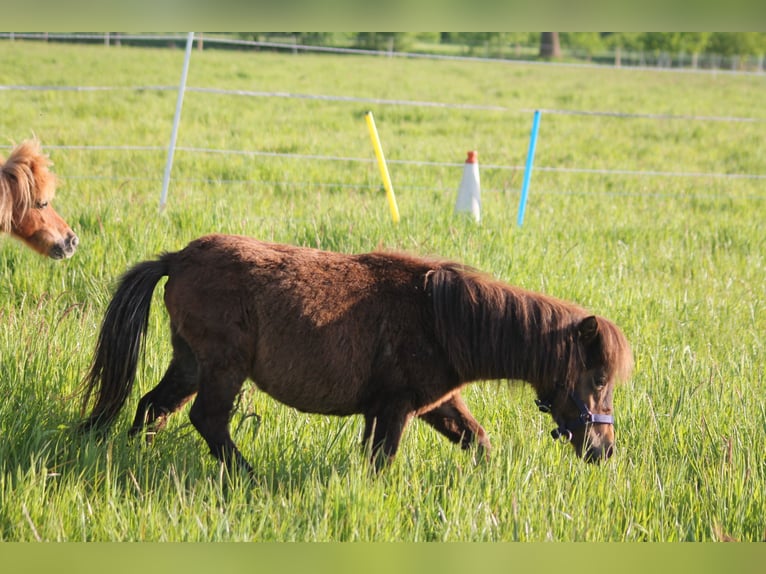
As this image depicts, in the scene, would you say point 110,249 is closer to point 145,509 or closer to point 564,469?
point 145,509

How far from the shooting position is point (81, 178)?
10227 millimetres

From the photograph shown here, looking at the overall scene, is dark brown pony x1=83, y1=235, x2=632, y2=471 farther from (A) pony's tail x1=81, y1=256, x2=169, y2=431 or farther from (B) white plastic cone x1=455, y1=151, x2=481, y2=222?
(B) white plastic cone x1=455, y1=151, x2=481, y2=222

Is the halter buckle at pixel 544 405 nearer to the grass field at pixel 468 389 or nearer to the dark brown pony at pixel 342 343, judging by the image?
the dark brown pony at pixel 342 343

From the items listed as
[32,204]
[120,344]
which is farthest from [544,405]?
[32,204]

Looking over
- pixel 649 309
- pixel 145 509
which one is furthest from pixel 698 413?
pixel 145 509

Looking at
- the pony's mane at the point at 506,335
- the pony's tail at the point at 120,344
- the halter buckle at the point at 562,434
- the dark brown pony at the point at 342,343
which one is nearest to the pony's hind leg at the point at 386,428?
the dark brown pony at the point at 342,343

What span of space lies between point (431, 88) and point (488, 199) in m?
13.7

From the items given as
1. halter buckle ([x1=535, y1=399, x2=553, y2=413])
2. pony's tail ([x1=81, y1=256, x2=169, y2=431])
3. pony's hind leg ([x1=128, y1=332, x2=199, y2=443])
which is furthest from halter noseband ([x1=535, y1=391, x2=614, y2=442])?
pony's tail ([x1=81, y1=256, x2=169, y2=431])

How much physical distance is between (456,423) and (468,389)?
32.3 inches

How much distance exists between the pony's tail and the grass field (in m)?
0.16

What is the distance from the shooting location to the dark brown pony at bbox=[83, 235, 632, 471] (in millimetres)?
3748

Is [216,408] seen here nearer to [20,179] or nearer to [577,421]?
[577,421]

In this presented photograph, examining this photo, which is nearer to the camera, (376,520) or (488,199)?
(376,520)

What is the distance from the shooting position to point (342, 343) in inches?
150
